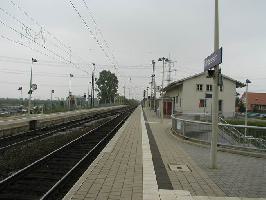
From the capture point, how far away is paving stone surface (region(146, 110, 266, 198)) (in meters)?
8.19

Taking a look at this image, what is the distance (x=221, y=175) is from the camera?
390 inches

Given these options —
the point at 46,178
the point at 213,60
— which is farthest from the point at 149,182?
the point at 213,60

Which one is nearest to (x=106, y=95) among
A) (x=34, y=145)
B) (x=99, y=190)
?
(x=34, y=145)

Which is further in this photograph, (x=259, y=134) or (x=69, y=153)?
(x=69, y=153)

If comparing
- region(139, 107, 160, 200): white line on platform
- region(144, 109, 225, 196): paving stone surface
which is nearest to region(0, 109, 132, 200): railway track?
region(139, 107, 160, 200): white line on platform

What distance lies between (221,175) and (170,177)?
1.29m

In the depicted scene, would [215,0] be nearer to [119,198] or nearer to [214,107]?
[214,107]

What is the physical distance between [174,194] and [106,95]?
5288 inches

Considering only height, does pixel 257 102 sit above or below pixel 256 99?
below

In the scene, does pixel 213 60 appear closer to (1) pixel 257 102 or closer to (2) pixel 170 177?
(2) pixel 170 177

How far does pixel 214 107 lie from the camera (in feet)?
36.1

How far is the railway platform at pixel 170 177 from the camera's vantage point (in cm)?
775

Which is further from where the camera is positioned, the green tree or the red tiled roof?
the green tree

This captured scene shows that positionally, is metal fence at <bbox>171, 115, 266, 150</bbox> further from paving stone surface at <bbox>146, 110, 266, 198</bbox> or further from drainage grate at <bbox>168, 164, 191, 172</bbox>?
drainage grate at <bbox>168, 164, 191, 172</bbox>
